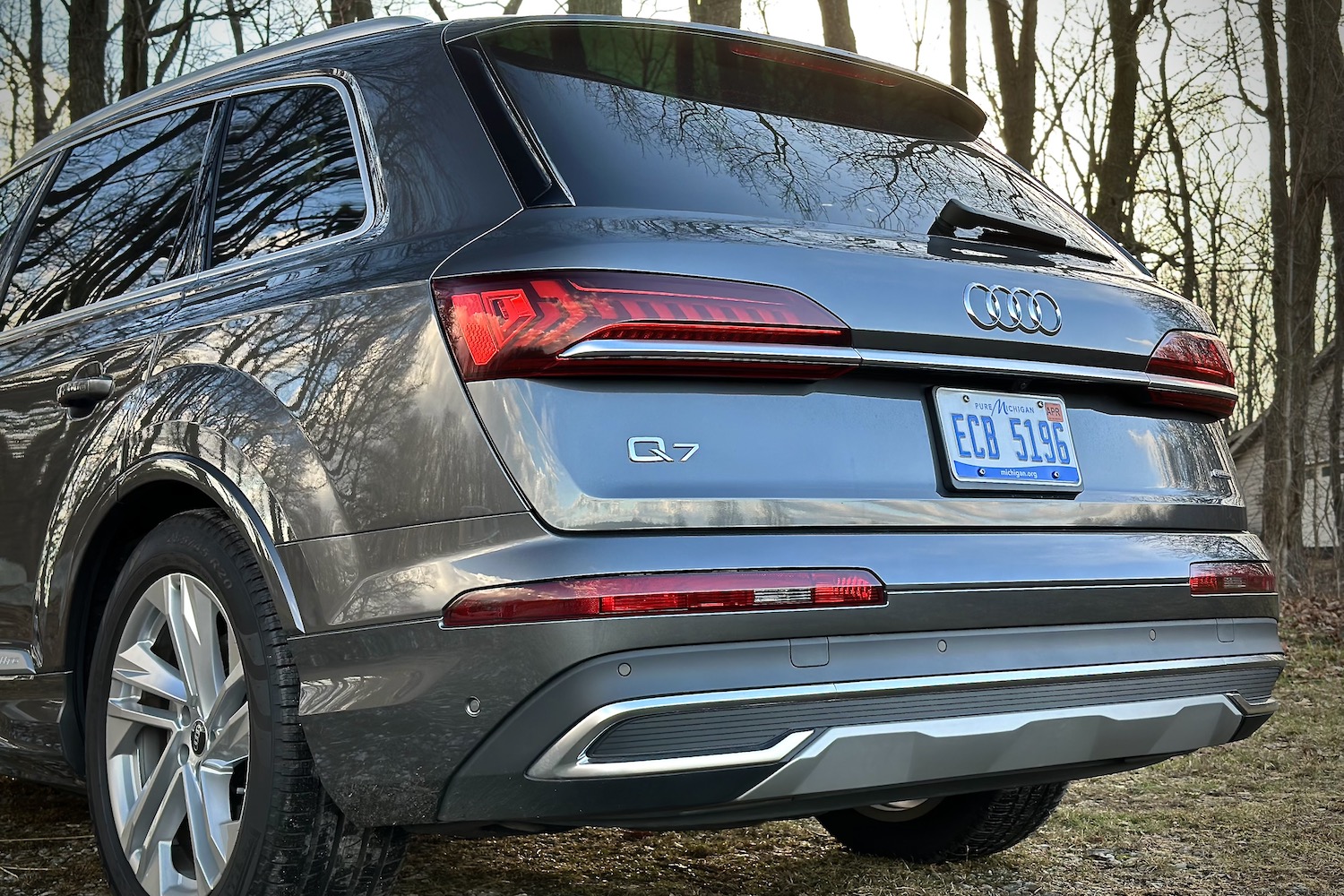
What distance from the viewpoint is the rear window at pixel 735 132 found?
2332 millimetres

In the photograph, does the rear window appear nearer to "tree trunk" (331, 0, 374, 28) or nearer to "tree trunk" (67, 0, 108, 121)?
"tree trunk" (331, 0, 374, 28)

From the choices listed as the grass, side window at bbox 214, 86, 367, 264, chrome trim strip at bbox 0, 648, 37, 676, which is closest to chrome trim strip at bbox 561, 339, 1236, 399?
side window at bbox 214, 86, 367, 264

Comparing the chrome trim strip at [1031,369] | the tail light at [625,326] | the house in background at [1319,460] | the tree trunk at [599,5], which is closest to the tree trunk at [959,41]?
A: the house in background at [1319,460]

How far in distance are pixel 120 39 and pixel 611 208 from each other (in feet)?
43.3

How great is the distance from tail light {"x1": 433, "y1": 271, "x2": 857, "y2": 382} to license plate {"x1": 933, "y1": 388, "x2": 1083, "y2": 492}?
32cm

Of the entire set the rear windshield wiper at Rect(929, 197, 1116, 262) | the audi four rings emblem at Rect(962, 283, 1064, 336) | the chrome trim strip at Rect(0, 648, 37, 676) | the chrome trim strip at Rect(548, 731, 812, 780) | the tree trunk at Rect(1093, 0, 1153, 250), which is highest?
the tree trunk at Rect(1093, 0, 1153, 250)

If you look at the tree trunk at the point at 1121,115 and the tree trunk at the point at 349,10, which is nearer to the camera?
the tree trunk at the point at 349,10

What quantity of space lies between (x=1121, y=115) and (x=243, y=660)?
1371cm

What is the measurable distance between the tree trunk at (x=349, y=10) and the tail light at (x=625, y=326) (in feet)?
33.6

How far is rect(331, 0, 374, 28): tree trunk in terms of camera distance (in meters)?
11.6

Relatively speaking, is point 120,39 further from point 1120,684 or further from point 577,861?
point 1120,684

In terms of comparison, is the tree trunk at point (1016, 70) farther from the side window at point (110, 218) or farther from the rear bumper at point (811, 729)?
the rear bumper at point (811, 729)

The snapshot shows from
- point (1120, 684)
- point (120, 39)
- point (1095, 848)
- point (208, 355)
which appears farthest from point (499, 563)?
point (120, 39)

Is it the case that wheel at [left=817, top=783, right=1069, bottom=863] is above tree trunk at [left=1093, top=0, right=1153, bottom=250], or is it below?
below
